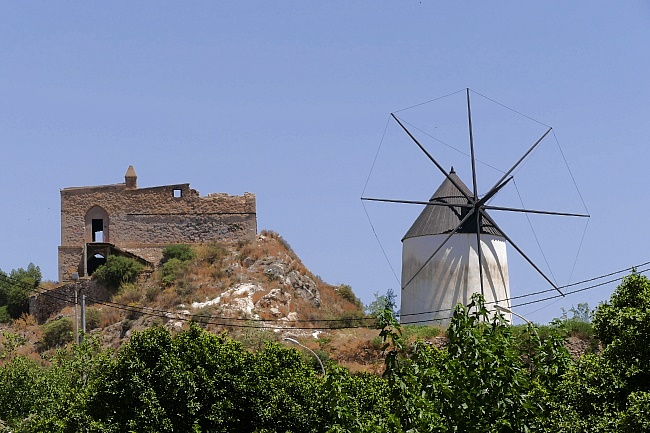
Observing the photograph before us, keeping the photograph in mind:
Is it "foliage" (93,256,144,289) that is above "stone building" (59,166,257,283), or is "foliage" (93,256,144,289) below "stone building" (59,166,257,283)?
below

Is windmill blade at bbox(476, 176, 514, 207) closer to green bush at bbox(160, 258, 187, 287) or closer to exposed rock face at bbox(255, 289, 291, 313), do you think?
exposed rock face at bbox(255, 289, 291, 313)

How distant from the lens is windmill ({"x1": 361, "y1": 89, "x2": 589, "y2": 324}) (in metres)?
53.2

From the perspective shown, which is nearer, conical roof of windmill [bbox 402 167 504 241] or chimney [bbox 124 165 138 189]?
conical roof of windmill [bbox 402 167 504 241]

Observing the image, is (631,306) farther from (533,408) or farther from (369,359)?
(369,359)

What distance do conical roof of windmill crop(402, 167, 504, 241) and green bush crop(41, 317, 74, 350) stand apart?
16.5 meters

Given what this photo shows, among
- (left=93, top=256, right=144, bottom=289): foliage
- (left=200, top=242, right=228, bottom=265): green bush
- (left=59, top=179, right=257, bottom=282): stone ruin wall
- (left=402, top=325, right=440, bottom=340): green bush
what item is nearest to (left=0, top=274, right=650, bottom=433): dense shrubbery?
(left=402, top=325, right=440, bottom=340): green bush

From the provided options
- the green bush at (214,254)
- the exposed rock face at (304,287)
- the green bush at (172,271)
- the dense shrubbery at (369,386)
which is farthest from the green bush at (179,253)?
the dense shrubbery at (369,386)

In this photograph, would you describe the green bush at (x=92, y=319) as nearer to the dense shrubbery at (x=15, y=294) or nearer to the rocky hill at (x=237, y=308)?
the rocky hill at (x=237, y=308)

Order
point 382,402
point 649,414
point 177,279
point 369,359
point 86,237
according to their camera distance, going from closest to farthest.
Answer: point 649,414
point 382,402
point 369,359
point 177,279
point 86,237

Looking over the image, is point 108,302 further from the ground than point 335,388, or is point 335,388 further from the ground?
point 108,302

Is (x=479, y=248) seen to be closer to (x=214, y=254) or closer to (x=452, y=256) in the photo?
(x=452, y=256)

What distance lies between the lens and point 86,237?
63656 millimetres

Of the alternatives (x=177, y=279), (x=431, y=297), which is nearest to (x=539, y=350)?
(x=431, y=297)

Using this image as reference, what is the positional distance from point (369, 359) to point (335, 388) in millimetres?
27949
